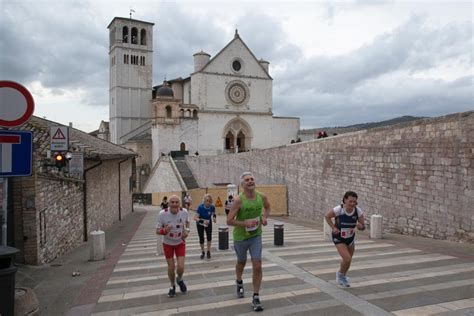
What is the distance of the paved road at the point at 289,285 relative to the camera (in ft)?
17.7

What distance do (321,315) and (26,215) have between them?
6102mm

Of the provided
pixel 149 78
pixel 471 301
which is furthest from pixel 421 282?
pixel 149 78

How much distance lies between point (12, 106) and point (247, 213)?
323cm

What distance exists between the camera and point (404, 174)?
12.9m

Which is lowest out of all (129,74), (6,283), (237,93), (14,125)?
(6,283)

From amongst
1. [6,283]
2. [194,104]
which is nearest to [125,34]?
[194,104]

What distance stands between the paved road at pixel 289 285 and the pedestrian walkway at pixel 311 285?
0.01m

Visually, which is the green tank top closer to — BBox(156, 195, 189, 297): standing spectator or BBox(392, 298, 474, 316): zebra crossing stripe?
BBox(156, 195, 189, 297): standing spectator

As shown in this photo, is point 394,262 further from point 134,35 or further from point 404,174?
point 134,35

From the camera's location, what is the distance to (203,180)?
141 ft

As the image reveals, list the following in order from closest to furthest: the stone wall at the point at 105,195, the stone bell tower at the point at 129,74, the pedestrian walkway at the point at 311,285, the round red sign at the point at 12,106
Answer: the round red sign at the point at 12,106, the pedestrian walkway at the point at 311,285, the stone wall at the point at 105,195, the stone bell tower at the point at 129,74

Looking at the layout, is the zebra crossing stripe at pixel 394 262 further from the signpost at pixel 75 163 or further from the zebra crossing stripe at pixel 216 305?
the signpost at pixel 75 163

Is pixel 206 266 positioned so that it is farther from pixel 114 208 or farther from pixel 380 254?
pixel 114 208

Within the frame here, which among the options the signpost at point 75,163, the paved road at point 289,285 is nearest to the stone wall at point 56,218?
the signpost at point 75,163
